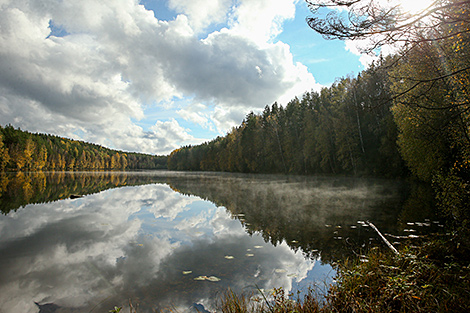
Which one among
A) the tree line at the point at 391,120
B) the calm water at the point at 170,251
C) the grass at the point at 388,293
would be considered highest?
the tree line at the point at 391,120

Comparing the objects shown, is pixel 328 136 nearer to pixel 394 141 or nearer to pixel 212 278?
pixel 394 141

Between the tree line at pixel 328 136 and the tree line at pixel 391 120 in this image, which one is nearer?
the tree line at pixel 391 120

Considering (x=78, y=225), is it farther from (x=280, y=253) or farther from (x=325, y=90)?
(x=325, y=90)

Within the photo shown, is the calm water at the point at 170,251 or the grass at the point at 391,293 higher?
the grass at the point at 391,293

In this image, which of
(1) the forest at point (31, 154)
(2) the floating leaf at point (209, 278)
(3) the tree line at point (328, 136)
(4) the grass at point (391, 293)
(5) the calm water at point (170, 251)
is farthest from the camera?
(1) the forest at point (31, 154)

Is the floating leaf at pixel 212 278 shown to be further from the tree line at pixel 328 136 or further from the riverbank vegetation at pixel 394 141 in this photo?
the tree line at pixel 328 136

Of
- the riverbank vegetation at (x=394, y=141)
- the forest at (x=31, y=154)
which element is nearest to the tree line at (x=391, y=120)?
the riverbank vegetation at (x=394, y=141)

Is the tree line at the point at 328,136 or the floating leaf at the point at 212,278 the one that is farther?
the tree line at the point at 328,136

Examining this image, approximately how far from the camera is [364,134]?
3375 centimetres

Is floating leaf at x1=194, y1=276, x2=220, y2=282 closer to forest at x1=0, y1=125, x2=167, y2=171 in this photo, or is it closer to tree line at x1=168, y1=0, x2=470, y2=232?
tree line at x1=168, y1=0, x2=470, y2=232

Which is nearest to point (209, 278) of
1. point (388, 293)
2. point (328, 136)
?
point (388, 293)

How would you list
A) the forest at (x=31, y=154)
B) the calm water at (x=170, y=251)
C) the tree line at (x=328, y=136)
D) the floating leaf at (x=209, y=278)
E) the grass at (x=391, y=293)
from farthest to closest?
the forest at (x=31, y=154) < the tree line at (x=328, y=136) < the floating leaf at (x=209, y=278) < the calm water at (x=170, y=251) < the grass at (x=391, y=293)

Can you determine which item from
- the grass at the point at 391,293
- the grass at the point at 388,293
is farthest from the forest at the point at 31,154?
the grass at the point at 391,293

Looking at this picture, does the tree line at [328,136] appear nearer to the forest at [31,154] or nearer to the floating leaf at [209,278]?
the floating leaf at [209,278]
